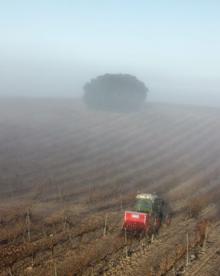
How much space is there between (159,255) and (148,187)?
742 inches

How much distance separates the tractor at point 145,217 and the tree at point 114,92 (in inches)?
2630

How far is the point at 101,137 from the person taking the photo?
226ft

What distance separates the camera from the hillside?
2264cm

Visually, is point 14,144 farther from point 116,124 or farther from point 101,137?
point 116,124

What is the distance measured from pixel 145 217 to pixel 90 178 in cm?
1985

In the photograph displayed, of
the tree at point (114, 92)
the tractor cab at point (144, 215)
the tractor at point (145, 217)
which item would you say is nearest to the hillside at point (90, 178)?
the tractor at point (145, 217)

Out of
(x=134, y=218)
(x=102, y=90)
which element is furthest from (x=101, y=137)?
(x=134, y=218)

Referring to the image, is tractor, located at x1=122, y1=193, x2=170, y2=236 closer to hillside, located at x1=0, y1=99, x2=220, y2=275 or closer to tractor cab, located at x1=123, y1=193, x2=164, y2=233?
tractor cab, located at x1=123, y1=193, x2=164, y2=233

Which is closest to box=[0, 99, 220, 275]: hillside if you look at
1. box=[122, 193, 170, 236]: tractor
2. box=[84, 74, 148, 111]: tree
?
box=[122, 193, 170, 236]: tractor

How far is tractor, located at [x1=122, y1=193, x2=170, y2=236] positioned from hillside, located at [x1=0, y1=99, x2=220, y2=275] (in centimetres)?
93

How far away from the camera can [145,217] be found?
2469 cm

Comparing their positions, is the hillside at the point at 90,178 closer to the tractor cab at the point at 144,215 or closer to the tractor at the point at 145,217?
the tractor at the point at 145,217

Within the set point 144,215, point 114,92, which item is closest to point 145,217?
point 144,215

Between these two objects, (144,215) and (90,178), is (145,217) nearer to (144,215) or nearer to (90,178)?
(144,215)
